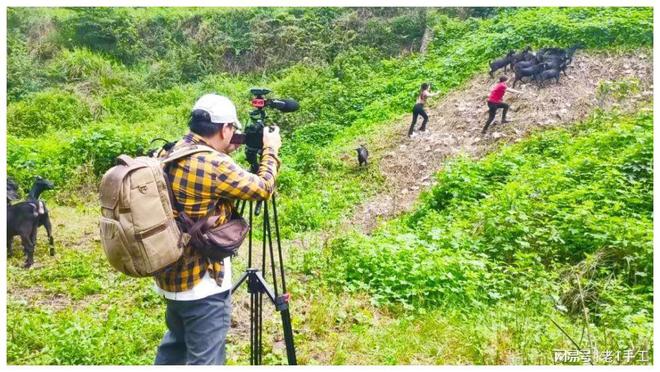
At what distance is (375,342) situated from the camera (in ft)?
15.4

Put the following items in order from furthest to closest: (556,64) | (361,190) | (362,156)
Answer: (556,64) < (362,156) < (361,190)

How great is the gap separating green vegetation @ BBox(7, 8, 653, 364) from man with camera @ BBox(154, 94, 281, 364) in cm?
144

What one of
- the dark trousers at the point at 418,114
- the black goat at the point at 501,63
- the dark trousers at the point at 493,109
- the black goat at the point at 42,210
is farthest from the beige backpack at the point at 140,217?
the black goat at the point at 501,63

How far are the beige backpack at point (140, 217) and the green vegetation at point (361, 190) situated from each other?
6.03ft

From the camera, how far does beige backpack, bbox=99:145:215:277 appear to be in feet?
9.55

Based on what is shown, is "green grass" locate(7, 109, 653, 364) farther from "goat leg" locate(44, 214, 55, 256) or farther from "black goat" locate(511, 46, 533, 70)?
"black goat" locate(511, 46, 533, 70)

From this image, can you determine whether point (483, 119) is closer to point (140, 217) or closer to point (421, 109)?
point (421, 109)

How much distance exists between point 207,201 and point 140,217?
A: 1.16 feet

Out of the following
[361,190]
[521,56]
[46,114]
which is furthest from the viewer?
[46,114]

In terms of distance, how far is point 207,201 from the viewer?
121 inches

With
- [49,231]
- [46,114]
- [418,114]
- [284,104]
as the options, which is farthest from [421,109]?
[46,114]

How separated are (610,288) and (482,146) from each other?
246 inches

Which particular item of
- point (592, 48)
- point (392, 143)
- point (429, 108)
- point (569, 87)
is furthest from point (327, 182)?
point (592, 48)

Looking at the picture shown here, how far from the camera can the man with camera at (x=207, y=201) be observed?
301cm
